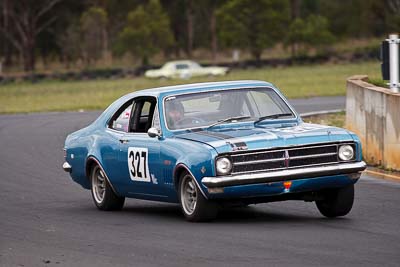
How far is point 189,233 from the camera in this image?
1045 centimetres

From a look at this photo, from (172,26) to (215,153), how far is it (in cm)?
8573

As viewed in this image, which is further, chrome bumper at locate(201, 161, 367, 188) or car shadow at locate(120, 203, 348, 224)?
car shadow at locate(120, 203, 348, 224)

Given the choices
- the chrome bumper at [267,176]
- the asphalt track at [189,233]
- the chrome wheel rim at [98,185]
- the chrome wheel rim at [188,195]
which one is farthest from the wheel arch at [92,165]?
the chrome bumper at [267,176]

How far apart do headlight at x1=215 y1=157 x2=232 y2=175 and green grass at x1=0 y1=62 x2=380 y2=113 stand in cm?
2947

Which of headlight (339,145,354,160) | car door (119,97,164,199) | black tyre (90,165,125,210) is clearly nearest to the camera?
headlight (339,145,354,160)

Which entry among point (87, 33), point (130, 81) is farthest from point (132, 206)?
point (87, 33)

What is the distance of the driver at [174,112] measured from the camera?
11953 mm

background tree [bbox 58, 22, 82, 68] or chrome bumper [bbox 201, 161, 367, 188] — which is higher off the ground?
chrome bumper [bbox 201, 161, 367, 188]

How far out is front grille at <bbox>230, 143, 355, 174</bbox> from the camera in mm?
10789

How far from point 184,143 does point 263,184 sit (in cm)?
99

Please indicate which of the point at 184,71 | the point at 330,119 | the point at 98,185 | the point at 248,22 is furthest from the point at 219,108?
the point at 248,22

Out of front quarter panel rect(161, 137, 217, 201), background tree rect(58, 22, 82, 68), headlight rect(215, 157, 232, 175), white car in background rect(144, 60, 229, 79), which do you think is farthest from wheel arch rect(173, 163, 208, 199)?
background tree rect(58, 22, 82, 68)

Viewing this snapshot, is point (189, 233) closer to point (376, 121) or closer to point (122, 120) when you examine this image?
point (122, 120)

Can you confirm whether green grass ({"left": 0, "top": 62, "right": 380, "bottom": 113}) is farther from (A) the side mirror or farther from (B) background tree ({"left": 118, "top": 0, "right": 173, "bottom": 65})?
→ (A) the side mirror
